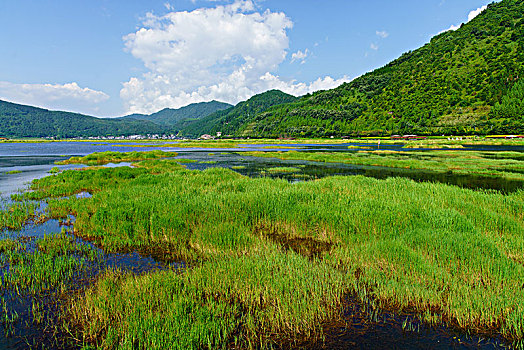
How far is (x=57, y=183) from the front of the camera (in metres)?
27.5

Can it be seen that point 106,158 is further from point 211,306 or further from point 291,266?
point 211,306

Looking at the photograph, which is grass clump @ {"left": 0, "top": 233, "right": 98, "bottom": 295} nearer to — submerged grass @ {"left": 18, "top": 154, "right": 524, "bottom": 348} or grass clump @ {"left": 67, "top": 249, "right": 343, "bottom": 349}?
submerged grass @ {"left": 18, "top": 154, "right": 524, "bottom": 348}

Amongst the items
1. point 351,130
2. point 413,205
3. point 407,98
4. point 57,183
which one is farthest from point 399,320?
point 407,98

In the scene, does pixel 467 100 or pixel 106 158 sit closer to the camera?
pixel 106 158

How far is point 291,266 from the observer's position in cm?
896

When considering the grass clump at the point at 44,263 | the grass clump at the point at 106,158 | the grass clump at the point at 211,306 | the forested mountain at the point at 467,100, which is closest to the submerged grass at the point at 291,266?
the grass clump at the point at 211,306

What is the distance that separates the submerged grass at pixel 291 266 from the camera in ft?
21.3

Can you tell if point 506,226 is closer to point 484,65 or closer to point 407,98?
point 407,98

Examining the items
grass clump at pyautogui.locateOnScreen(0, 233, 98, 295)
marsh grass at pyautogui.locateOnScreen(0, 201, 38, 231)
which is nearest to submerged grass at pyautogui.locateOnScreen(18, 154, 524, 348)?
grass clump at pyautogui.locateOnScreen(0, 233, 98, 295)

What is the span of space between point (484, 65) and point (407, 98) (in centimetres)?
5264

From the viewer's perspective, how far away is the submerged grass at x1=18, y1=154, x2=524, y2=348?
21.3 feet

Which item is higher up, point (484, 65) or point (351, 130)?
point (484, 65)

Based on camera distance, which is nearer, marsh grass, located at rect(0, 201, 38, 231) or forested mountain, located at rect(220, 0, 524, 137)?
marsh grass, located at rect(0, 201, 38, 231)

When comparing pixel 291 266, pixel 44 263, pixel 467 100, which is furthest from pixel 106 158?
pixel 467 100
